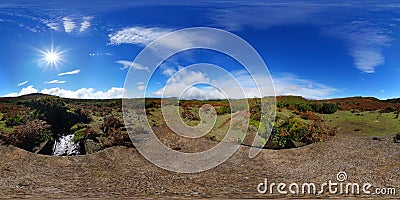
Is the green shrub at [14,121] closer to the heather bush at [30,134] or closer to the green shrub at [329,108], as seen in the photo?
the heather bush at [30,134]

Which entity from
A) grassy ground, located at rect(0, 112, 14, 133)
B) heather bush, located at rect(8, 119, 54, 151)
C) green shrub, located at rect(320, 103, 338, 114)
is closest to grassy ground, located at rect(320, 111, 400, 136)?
green shrub, located at rect(320, 103, 338, 114)

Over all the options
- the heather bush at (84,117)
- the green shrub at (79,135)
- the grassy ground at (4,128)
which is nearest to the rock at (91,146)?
the green shrub at (79,135)

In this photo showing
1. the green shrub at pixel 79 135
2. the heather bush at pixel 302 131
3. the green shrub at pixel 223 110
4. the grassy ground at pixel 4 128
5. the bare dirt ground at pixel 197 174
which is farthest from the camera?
the heather bush at pixel 302 131

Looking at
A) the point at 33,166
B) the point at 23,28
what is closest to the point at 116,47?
the point at 23,28

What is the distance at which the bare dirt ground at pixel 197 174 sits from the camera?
5641 mm

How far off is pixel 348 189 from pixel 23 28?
196 inches

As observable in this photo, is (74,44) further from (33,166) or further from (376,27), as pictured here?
(376,27)

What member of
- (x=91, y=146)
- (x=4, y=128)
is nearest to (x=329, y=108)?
(x=91, y=146)

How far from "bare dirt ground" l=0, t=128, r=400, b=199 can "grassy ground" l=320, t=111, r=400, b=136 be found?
0.11 m

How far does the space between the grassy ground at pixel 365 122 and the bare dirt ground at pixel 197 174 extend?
11 cm

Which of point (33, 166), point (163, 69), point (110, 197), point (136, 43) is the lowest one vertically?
point (110, 197)

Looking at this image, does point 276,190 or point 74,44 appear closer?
point 276,190

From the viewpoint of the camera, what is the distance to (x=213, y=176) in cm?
605

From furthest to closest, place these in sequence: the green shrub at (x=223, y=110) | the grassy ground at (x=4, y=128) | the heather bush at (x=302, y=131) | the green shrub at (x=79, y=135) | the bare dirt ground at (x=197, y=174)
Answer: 1. the heather bush at (x=302, y=131)
2. the green shrub at (x=79, y=135)
3. the grassy ground at (x=4, y=128)
4. the green shrub at (x=223, y=110)
5. the bare dirt ground at (x=197, y=174)
